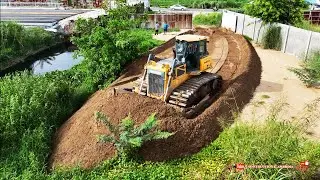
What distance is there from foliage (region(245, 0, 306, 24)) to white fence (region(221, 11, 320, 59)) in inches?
24.2

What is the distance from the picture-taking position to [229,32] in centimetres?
2809

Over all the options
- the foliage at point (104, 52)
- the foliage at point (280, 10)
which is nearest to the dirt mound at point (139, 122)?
the foliage at point (104, 52)

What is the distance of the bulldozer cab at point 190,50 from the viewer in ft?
47.5

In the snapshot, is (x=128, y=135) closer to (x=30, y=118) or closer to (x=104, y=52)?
(x=30, y=118)

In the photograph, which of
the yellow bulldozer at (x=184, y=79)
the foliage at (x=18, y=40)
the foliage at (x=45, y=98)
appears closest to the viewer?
the foliage at (x=45, y=98)

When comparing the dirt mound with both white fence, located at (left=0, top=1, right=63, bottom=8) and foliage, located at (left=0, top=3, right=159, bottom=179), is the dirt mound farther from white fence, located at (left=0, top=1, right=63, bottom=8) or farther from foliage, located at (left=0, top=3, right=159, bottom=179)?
white fence, located at (left=0, top=1, right=63, bottom=8)

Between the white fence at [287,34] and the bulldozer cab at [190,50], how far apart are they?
28.3ft

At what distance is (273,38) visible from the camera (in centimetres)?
2388

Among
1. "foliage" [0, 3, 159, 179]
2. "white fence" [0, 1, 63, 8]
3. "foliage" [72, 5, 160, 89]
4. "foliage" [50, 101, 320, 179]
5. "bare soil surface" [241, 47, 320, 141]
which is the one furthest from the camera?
"white fence" [0, 1, 63, 8]

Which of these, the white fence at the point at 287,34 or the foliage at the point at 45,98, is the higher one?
the white fence at the point at 287,34

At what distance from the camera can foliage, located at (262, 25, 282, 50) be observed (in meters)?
23.6

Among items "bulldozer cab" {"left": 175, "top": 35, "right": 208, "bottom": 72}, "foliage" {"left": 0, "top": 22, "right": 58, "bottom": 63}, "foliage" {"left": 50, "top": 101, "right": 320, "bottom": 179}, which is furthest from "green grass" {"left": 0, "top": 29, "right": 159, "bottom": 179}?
"foliage" {"left": 0, "top": 22, "right": 58, "bottom": 63}

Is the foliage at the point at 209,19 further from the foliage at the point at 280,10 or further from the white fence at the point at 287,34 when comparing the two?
the foliage at the point at 280,10

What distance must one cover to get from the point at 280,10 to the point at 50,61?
54.5 ft
